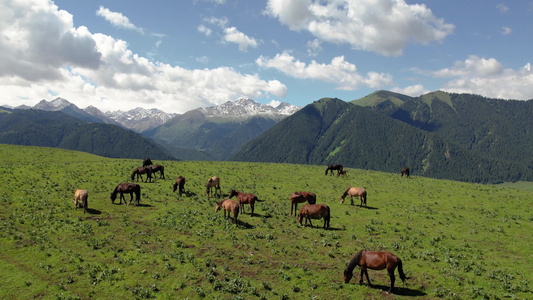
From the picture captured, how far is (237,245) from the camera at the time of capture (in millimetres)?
21875

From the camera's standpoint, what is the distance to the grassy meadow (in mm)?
16250

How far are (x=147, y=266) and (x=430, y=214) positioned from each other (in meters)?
31.0

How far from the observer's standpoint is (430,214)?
108 feet

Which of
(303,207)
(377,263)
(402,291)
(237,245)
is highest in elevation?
(303,207)

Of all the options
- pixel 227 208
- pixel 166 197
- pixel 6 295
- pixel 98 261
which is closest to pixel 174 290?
pixel 98 261

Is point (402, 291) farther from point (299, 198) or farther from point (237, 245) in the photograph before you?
point (299, 198)

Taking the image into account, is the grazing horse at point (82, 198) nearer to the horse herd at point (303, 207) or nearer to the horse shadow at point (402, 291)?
the horse herd at point (303, 207)

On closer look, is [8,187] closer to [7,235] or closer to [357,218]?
[7,235]

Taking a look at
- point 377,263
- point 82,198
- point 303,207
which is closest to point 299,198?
point 303,207

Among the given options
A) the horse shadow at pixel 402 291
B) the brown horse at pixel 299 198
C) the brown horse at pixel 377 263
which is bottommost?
the horse shadow at pixel 402 291

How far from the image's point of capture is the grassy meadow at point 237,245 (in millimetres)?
16250

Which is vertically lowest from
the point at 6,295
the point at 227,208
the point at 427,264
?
the point at 6,295

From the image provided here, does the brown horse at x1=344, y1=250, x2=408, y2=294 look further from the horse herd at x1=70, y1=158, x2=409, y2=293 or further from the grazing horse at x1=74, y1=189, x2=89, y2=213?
the grazing horse at x1=74, y1=189, x2=89, y2=213

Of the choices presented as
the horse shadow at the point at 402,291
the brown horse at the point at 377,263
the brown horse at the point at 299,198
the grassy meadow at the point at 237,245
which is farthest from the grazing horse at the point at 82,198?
the horse shadow at the point at 402,291
